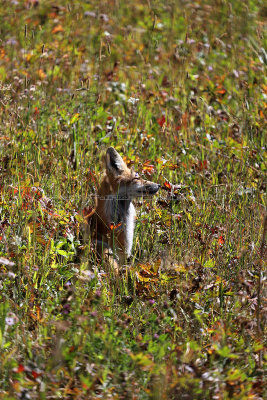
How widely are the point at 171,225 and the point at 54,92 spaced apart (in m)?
2.95

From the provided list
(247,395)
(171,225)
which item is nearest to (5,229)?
(171,225)

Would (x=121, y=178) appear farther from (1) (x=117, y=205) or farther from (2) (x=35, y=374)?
(2) (x=35, y=374)

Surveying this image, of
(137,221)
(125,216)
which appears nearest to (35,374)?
(137,221)

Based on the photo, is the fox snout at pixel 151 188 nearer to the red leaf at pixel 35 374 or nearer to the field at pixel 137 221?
the field at pixel 137 221

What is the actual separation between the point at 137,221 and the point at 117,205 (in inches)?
9.3

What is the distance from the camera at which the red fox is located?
511 cm

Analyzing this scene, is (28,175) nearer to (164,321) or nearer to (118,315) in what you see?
(118,315)

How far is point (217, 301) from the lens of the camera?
12.7ft

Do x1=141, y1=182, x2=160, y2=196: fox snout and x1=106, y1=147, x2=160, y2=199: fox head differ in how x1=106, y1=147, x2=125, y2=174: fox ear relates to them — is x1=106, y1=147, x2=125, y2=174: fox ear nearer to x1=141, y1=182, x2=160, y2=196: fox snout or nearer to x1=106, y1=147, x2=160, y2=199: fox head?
x1=106, y1=147, x2=160, y2=199: fox head

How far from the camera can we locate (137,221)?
5141 millimetres

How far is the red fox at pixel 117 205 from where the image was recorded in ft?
16.8

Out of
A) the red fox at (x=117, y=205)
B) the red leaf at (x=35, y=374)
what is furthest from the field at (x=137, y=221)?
the red fox at (x=117, y=205)

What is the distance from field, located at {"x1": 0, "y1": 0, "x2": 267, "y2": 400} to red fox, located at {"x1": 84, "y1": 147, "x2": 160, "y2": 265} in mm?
146

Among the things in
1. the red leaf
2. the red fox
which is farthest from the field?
the red fox
